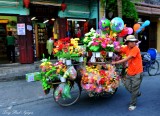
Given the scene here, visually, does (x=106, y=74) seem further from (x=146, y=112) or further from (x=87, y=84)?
(x=146, y=112)

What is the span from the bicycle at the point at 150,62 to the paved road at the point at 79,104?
2037 mm

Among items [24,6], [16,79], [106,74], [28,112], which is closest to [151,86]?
[106,74]

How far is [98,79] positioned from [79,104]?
966mm

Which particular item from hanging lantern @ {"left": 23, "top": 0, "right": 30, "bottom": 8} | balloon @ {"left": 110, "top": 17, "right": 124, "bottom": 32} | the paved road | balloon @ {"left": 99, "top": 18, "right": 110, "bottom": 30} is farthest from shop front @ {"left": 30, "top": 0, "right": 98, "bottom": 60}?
balloon @ {"left": 110, "top": 17, "right": 124, "bottom": 32}

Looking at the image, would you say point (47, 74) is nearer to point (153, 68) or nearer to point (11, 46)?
point (153, 68)

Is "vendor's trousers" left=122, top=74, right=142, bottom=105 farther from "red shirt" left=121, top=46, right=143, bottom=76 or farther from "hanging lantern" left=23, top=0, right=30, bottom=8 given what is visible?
"hanging lantern" left=23, top=0, right=30, bottom=8

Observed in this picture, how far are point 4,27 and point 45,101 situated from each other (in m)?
10.2

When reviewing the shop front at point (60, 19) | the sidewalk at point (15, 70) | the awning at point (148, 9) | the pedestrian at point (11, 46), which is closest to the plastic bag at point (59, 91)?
the sidewalk at point (15, 70)

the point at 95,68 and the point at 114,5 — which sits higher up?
the point at 114,5

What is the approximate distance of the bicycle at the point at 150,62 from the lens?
34.9ft

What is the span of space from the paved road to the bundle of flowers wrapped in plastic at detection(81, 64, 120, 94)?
20.0 inches

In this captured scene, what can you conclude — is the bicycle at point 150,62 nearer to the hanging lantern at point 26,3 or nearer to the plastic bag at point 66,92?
the plastic bag at point 66,92

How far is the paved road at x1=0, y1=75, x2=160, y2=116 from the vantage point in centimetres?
605

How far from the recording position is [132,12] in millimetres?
14922
